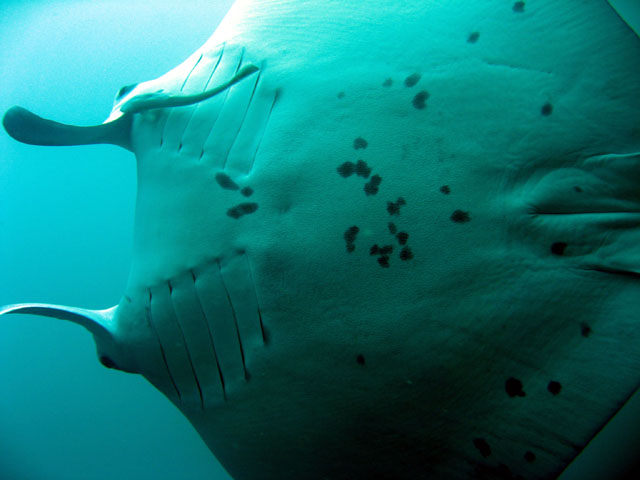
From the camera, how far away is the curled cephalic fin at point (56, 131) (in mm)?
646

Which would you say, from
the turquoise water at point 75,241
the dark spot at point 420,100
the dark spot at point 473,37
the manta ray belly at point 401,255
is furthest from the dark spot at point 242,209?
the turquoise water at point 75,241

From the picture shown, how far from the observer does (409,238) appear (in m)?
0.53

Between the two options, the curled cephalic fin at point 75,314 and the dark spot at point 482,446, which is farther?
the curled cephalic fin at point 75,314

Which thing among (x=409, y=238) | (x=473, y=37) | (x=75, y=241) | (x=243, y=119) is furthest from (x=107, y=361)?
(x=75, y=241)

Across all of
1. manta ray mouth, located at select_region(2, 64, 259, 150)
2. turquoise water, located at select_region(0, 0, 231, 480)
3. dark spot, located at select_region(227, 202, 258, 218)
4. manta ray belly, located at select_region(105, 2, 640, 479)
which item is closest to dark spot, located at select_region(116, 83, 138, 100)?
manta ray mouth, located at select_region(2, 64, 259, 150)

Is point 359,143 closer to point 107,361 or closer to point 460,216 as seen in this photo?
point 460,216

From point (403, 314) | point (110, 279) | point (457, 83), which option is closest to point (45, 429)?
point (110, 279)

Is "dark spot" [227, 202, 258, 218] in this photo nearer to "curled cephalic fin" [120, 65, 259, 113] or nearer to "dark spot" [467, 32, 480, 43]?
"curled cephalic fin" [120, 65, 259, 113]

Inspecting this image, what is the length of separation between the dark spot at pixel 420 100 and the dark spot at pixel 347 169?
13 cm

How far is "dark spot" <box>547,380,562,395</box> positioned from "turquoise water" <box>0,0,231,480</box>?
2.56 meters

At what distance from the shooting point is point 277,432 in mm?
621

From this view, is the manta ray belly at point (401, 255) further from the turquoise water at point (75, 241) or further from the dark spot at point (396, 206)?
the turquoise water at point (75, 241)

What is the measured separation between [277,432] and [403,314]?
306 millimetres

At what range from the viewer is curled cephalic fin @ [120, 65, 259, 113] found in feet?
2.04
